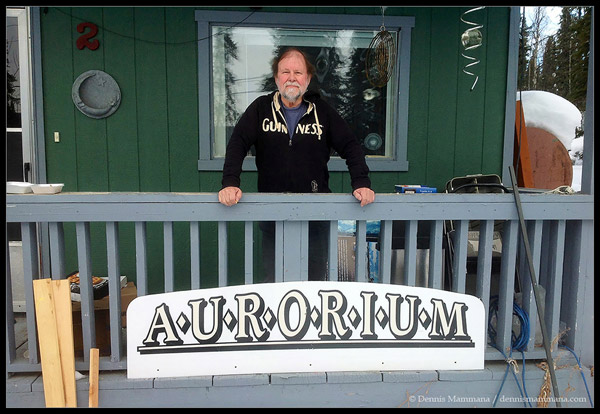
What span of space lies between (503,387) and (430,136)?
6.89ft

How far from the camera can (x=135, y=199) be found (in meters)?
1.96

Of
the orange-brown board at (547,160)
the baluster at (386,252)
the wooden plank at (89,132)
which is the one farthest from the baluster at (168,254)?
the orange-brown board at (547,160)

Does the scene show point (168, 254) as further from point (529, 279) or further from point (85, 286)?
point (529, 279)

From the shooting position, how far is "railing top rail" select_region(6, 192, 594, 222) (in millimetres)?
1939

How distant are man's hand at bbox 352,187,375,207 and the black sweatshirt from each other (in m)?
0.27

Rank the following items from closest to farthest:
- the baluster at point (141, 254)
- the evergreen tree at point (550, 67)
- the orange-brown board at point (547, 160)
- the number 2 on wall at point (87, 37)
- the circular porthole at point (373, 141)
→ the baluster at point (141, 254) → the number 2 on wall at point (87, 37) → the circular porthole at point (373, 141) → the orange-brown board at point (547, 160) → the evergreen tree at point (550, 67)

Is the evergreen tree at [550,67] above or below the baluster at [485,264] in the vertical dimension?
above

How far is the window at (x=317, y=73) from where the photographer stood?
3418 millimetres

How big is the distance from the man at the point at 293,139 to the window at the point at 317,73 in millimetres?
1157

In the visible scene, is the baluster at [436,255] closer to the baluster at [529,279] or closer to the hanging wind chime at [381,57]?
the baluster at [529,279]

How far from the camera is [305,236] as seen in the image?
207 centimetres

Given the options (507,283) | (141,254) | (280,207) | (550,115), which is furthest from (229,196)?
(550,115)

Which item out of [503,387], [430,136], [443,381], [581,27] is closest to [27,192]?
[443,381]

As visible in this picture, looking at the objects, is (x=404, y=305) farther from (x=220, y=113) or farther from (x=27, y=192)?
(x=220, y=113)
